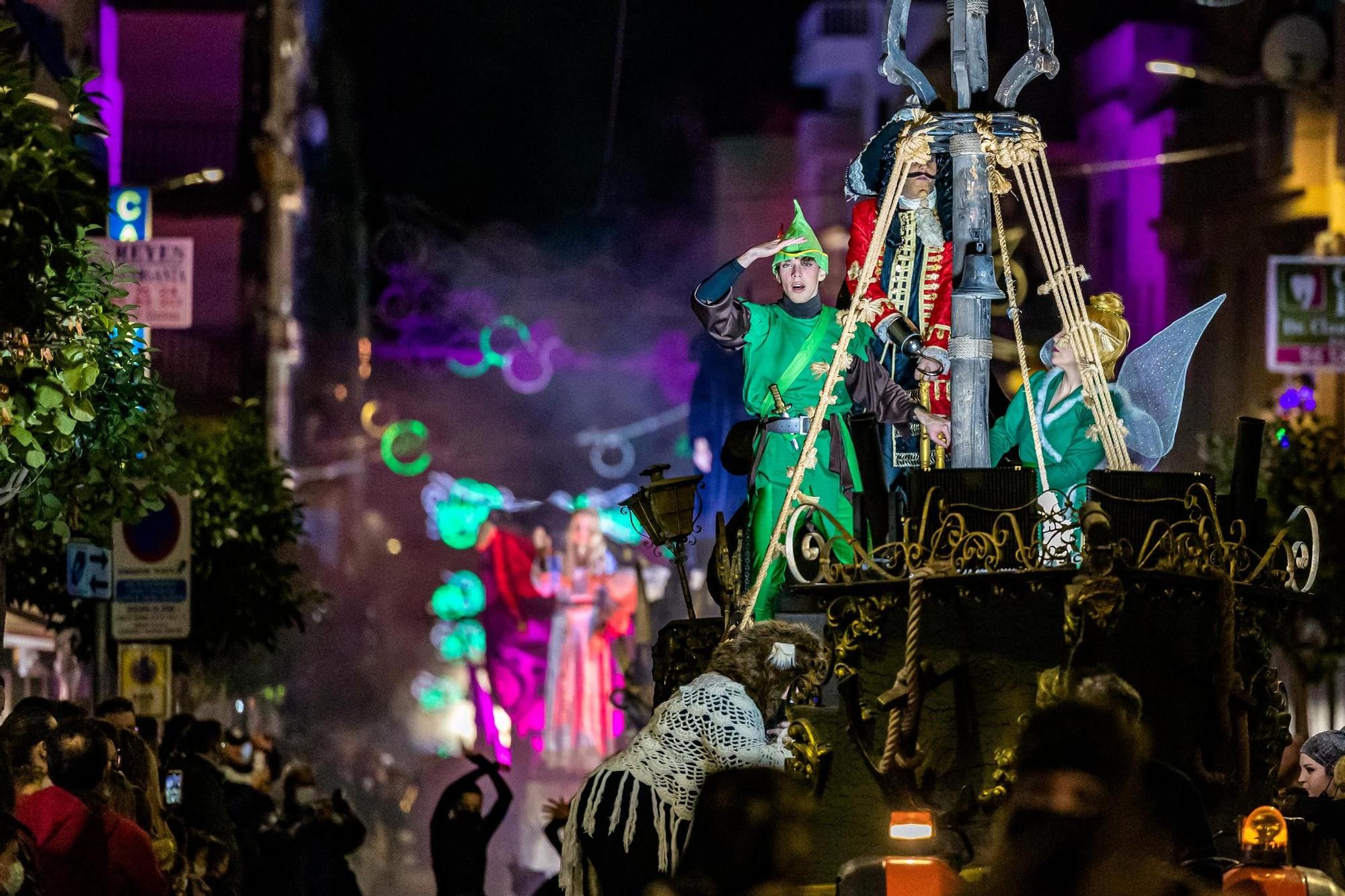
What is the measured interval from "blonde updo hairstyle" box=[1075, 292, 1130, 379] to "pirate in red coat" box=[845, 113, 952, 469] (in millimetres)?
813

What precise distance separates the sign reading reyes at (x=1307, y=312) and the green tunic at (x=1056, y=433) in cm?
1659

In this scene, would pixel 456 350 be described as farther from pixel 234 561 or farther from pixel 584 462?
pixel 234 561

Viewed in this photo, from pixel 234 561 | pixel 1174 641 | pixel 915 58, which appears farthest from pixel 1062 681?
pixel 915 58

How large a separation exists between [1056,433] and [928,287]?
129 centimetres

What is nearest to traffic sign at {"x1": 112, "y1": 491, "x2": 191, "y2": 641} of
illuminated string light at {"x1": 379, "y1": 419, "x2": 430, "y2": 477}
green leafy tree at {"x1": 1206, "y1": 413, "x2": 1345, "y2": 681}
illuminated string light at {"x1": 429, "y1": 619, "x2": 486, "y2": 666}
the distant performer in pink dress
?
green leafy tree at {"x1": 1206, "y1": 413, "x2": 1345, "y2": 681}

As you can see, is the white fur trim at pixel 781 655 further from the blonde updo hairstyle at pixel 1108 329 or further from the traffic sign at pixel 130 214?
the traffic sign at pixel 130 214

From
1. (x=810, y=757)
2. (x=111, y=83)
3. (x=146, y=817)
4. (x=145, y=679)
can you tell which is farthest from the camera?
(x=111, y=83)

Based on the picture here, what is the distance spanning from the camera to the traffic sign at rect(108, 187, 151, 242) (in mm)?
26000

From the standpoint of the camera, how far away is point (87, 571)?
16250 millimetres

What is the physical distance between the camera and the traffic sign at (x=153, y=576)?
648 inches

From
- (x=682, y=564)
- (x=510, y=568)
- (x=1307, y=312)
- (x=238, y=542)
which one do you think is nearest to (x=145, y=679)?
(x=682, y=564)

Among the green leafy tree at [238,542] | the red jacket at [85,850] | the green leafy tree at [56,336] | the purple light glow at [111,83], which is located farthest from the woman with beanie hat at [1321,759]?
the purple light glow at [111,83]

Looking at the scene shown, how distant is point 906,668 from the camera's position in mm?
9906

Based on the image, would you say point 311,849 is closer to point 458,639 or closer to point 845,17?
point 458,639
